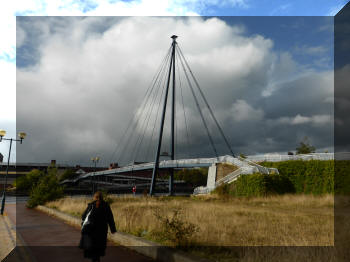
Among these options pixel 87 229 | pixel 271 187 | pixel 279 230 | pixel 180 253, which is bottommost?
pixel 271 187

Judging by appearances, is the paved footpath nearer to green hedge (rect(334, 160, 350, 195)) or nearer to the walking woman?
the walking woman

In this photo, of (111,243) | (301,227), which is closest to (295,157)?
(301,227)

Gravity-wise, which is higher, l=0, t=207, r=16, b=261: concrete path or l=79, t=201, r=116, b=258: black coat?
l=79, t=201, r=116, b=258: black coat

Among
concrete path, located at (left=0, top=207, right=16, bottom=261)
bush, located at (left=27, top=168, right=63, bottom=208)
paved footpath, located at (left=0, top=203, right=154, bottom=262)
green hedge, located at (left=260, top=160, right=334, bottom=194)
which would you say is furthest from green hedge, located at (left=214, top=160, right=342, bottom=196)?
concrete path, located at (left=0, top=207, right=16, bottom=261)

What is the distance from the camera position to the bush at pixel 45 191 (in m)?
20.7

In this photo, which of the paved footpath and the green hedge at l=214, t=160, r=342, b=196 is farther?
the green hedge at l=214, t=160, r=342, b=196

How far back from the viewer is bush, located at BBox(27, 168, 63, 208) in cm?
2066

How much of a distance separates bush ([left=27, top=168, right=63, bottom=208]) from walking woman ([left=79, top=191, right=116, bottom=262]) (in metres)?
17.8

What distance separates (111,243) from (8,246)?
9.30 feet

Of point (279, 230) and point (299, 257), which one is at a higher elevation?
point (299, 257)

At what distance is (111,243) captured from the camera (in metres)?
8.03

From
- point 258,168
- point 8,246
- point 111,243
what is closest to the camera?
point 8,246

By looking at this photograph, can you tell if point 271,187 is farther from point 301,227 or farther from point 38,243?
point 38,243

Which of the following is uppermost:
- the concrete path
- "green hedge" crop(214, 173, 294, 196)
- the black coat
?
the black coat
